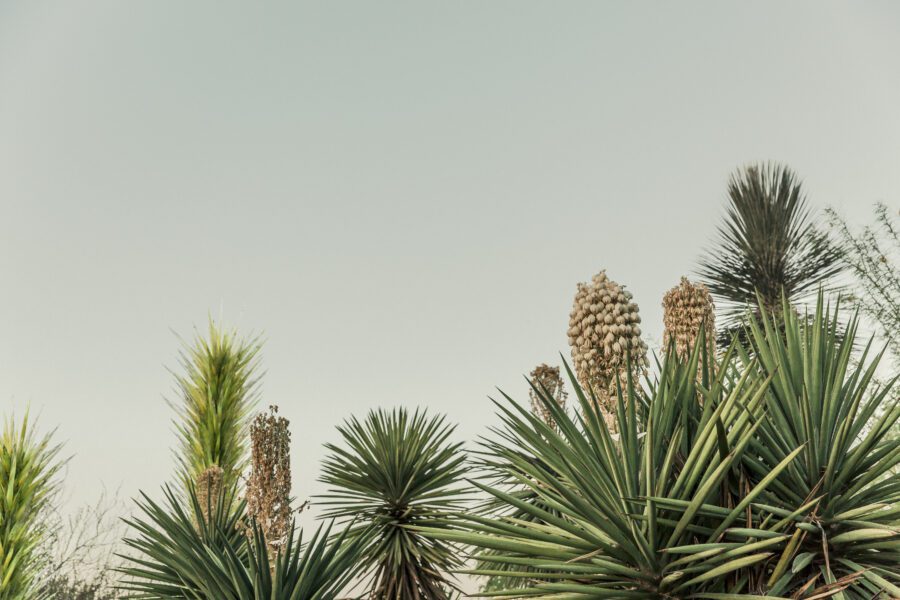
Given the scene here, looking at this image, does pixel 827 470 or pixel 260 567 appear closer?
pixel 827 470

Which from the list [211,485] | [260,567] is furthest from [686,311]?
[211,485]

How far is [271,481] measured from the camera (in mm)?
5344

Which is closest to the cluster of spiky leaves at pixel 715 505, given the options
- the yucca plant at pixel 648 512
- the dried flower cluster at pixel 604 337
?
the yucca plant at pixel 648 512

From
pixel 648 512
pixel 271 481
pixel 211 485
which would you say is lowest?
pixel 648 512

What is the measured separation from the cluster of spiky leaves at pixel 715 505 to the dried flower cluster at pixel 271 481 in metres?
2.73

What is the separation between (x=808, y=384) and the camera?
10.6 ft

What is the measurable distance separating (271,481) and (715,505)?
3481 mm

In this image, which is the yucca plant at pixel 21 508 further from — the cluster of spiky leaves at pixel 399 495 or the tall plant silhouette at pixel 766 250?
the tall plant silhouette at pixel 766 250

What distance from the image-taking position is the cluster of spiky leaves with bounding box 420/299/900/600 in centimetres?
261

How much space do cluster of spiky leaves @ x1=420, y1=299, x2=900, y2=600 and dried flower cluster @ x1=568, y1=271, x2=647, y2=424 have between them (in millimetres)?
334

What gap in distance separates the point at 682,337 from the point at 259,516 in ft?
11.1

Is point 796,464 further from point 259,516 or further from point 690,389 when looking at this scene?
point 259,516

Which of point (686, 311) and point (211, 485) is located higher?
point (211, 485)

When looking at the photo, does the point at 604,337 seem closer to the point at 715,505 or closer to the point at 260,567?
the point at 715,505
